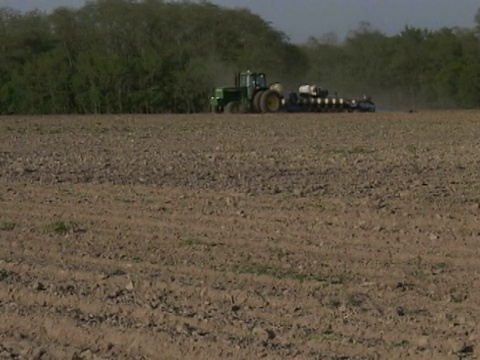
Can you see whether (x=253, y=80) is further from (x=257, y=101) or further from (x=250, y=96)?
(x=257, y=101)

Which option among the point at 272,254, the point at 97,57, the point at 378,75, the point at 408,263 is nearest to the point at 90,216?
the point at 272,254

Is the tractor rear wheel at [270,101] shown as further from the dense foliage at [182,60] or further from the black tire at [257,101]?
the dense foliage at [182,60]

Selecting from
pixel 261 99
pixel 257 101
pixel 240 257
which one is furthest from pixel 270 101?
pixel 240 257

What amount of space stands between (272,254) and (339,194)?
354 centimetres

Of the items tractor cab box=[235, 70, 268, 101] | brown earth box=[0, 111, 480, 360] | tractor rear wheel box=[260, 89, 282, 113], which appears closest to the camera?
brown earth box=[0, 111, 480, 360]

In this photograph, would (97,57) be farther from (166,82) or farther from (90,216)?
(90,216)

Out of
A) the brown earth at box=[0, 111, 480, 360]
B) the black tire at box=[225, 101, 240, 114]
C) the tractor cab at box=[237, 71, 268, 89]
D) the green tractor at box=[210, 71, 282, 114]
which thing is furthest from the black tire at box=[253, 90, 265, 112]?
the brown earth at box=[0, 111, 480, 360]

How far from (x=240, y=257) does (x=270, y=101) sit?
33.9 meters

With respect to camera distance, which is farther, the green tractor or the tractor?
the tractor

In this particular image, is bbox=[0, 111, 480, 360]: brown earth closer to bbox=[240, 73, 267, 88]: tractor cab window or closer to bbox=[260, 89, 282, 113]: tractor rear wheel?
bbox=[260, 89, 282, 113]: tractor rear wheel

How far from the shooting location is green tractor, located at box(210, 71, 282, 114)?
42.6m

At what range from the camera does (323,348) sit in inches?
237

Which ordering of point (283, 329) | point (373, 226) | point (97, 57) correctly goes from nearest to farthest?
1. point (283, 329)
2. point (373, 226)
3. point (97, 57)

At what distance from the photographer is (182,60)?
2320 inches
